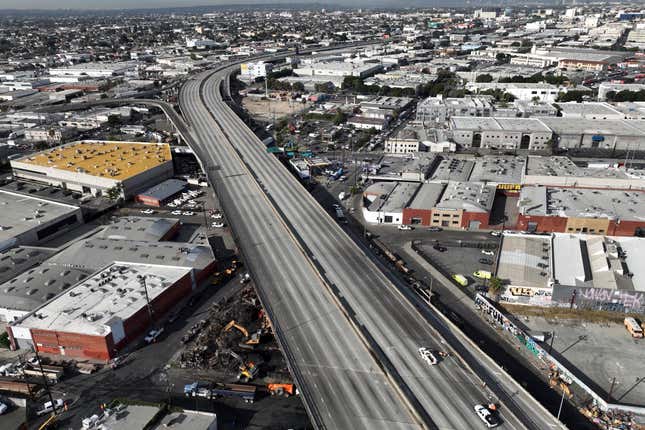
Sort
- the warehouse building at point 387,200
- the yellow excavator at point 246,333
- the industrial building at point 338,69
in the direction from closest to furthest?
the yellow excavator at point 246,333, the warehouse building at point 387,200, the industrial building at point 338,69

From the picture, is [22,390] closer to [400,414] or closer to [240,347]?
[240,347]

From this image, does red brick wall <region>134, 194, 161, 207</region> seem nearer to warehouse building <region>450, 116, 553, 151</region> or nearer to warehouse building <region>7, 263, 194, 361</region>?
warehouse building <region>7, 263, 194, 361</region>

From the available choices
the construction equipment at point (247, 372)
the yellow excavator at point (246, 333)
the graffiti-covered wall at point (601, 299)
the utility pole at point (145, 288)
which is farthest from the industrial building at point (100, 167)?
the graffiti-covered wall at point (601, 299)

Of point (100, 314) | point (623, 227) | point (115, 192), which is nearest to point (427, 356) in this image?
point (100, 314)

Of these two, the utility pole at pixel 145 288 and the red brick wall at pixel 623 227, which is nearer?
the utility pole at pixel 145 288

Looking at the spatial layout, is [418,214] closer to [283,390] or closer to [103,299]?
[283,390]

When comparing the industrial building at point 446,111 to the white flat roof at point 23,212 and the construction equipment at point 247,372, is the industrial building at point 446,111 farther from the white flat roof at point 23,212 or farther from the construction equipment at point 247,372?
the construction equipment at point 247,372
